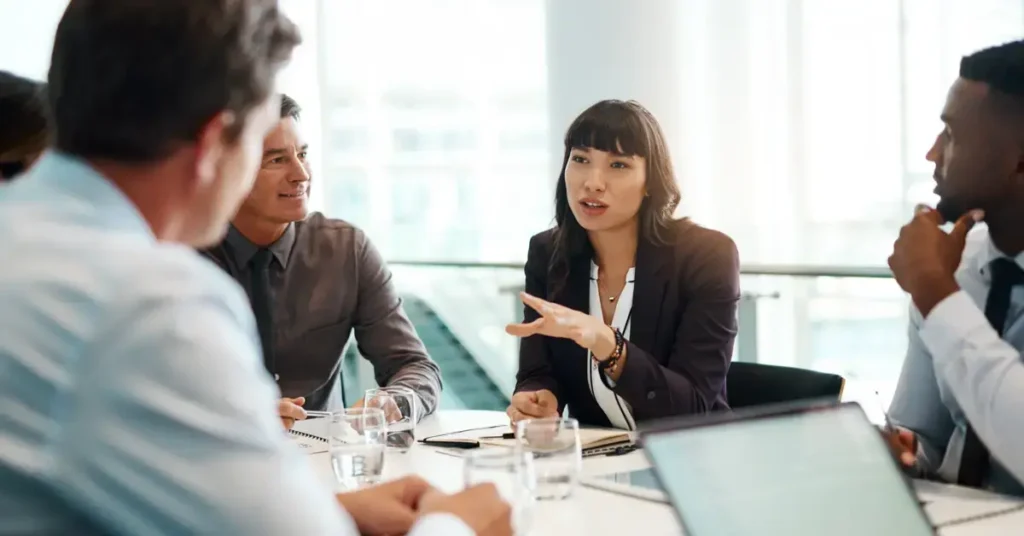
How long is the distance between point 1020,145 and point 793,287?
231cm

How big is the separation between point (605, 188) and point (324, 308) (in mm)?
760

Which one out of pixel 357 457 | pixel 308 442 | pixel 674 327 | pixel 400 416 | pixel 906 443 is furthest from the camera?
pixel 674 327

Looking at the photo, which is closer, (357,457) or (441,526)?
(441,526)

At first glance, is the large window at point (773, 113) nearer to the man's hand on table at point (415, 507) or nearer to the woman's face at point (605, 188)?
the woman's face at point (605, 188)

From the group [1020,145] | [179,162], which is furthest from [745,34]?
[179,162]

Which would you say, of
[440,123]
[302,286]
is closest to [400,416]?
[302,286]

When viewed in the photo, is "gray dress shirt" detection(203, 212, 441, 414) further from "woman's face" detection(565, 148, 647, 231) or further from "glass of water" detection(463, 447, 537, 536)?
"glass of water" detection(463, 447, 537, 536)

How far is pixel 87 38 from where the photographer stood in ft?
3.26

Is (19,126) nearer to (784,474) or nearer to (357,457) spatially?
(357,457)

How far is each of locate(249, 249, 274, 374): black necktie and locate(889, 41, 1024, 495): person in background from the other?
4.85ft

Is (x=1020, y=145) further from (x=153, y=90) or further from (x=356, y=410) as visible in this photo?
(x=153, y=90)

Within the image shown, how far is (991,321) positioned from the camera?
175 centimetres

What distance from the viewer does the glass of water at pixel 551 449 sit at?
1613 millimetres

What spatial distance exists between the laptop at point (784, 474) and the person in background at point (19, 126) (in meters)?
1.65
